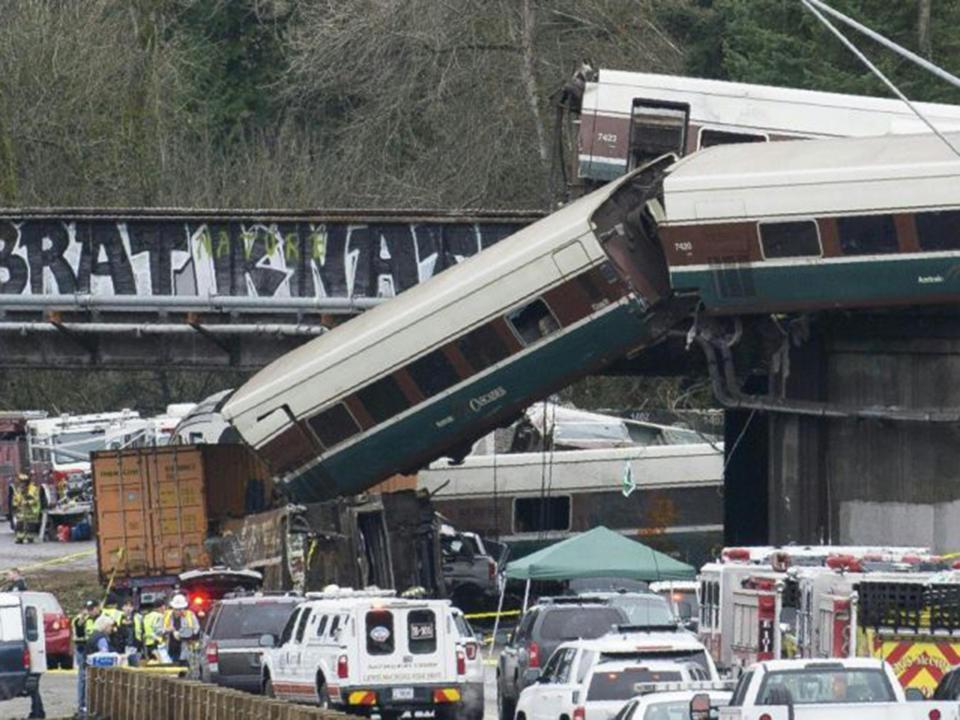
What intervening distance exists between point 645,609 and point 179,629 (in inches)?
328

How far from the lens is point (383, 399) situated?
40562 millimetres

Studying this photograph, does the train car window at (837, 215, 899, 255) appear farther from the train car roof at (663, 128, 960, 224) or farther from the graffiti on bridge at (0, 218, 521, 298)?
the graffiti on bridge at (0, 218, 521, 298)

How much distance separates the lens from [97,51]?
7525 cm

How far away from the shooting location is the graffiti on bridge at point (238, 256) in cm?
4669

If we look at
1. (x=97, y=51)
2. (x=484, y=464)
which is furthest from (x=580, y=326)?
(x=97, y=51)

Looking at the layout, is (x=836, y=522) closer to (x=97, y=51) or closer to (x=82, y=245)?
(x=82, y=245)

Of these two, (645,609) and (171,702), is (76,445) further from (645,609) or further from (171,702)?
(171,702)

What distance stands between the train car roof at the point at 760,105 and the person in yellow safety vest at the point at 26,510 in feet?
A: 91.2

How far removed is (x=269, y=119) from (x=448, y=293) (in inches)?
1903

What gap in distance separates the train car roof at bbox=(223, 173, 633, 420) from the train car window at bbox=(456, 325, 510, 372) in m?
0.20

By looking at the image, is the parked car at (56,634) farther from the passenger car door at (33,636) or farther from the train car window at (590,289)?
the train car window at (590,289)

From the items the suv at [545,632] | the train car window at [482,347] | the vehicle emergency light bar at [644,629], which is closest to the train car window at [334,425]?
the train car window at [482,347]

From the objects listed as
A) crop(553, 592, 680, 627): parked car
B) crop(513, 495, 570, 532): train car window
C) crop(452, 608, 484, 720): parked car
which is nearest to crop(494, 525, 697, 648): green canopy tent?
crop(553, 592, 680, 627): parked car

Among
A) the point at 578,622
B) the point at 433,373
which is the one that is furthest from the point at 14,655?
the point at 433,373
